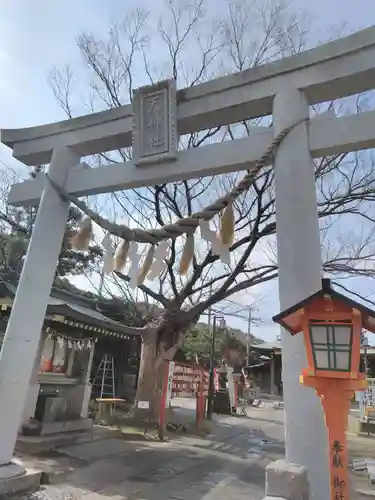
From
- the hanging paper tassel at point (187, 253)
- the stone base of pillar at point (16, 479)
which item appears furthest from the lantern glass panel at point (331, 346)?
the stone base of pillar at point (16, 479)

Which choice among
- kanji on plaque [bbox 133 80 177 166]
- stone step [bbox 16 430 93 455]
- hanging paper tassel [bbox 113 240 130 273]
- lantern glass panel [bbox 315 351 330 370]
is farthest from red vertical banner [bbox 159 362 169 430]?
lantern glass panel [bbox 315 351 330 370]

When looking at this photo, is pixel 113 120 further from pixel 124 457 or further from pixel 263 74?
pixel 124 457

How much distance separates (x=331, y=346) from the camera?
101 inches

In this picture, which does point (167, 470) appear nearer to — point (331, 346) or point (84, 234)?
point (84, 234)

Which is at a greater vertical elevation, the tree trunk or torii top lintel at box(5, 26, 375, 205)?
torii top lintel at box(5, 26, 375, 205)

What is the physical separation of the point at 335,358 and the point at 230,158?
248 centimetres

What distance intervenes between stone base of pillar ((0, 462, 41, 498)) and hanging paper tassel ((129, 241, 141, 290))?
2507 mm

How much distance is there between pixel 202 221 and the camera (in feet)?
12.4

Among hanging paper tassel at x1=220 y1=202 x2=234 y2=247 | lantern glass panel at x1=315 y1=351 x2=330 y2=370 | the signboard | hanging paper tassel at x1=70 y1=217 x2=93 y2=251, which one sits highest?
hanging paper tassel at x1=70 y1=217 x2=93 y2=251

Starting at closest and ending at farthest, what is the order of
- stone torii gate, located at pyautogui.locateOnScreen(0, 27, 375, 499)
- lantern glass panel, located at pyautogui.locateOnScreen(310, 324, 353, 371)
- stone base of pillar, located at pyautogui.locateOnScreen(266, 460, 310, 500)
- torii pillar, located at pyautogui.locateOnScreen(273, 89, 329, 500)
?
stone base of pillar, located at pyautogui.locateOnScreen(266, 460, 310, 500), lantern glass panel, located at pyautogui.locateOnScreen(310, 324, 353, 371), torii pillar, located at pyautogui.locateOnScreen(273, 89, 329, 500), stone torii gate, located at pyautogui.locateOnScreen(0, 27, 375, 499)

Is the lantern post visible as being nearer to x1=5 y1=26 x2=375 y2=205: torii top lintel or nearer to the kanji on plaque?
x1=5 y1=26 x2=375 y2=205: torii top lintel

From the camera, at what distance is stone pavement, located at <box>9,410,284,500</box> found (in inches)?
209

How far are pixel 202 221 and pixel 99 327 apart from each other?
25.5 feet

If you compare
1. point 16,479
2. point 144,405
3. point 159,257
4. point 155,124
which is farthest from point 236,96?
point 144,405
